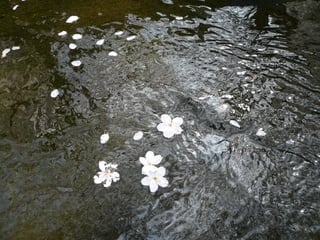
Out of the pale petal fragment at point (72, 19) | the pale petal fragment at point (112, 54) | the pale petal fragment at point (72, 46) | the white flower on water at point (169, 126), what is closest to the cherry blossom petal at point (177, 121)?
the white flower on water at point (169, 126)

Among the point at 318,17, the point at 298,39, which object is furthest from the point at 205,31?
the point at 318,17

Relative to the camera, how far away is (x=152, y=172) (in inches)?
90.0

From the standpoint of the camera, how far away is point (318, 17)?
3.22 metres

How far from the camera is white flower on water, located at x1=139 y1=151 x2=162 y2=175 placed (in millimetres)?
2303

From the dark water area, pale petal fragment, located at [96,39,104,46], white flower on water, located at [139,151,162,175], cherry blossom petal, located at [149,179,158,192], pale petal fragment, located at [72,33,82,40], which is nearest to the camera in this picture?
the dark water area

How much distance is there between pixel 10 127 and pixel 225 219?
184 cm

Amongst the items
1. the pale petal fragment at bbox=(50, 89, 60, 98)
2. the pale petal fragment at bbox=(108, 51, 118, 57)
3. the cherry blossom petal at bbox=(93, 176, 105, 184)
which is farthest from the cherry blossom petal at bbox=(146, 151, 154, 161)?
the pale petal fragment at bbox=(108, 51, 118, 57)

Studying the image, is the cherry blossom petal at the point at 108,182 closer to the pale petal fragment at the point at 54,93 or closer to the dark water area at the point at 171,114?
the dark water area at the point at 171,114

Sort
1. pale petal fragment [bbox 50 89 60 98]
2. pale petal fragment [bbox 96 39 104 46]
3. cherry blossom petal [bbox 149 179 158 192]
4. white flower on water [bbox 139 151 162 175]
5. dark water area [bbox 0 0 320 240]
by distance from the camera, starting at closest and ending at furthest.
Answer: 1. dark water area [bbox 0 0 320 240]
2. cherry blossom petal [bbox 149 179 158 192]
3. white flower on water [bbox 139 151 162 175]
4. pale petal fragment [bbox 50 89 60 98]
5. pale petal fragment [bbox 96 39 104 46]

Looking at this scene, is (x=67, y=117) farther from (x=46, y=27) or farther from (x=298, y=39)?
(x=298, y=39)

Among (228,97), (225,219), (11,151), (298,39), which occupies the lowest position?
(11,151)

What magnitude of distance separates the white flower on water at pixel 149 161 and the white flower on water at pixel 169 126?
0.70ft

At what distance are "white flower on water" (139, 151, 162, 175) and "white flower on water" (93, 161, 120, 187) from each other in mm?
187

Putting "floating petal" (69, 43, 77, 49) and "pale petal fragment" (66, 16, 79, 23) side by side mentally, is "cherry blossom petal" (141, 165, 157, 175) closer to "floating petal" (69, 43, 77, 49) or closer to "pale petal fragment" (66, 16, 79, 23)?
"floating petal" (69, 43, 77, 49)
